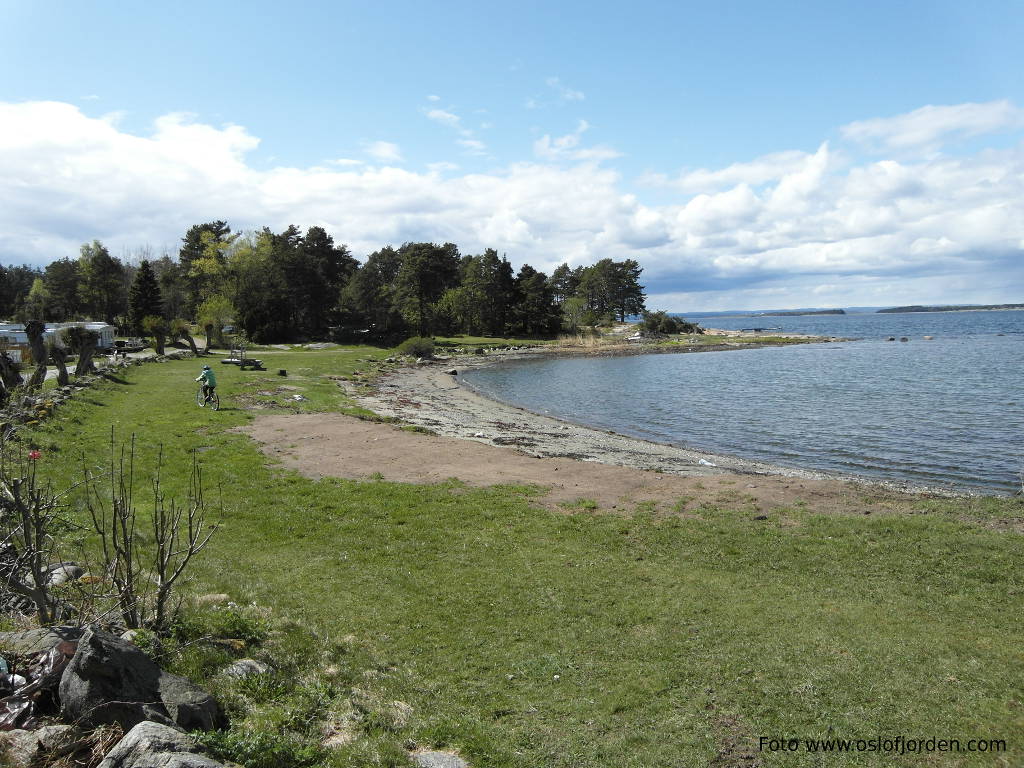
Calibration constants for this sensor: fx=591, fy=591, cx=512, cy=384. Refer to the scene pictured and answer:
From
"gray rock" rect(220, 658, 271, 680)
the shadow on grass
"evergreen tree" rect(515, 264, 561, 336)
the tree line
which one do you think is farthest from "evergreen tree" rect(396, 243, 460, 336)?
"gray rock" rect(220, 658, 271, 680)

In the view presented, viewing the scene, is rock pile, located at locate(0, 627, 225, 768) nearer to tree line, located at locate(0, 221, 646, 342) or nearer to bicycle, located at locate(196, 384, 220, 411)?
bicycle, located at locate(196, 384, 220, 411)

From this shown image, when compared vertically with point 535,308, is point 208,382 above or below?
below

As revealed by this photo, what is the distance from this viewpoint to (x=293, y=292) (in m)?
86.7

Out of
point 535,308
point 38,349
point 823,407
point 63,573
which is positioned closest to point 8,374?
point 38,349

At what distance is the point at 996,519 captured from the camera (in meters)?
14.3

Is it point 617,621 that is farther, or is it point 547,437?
point 547,437

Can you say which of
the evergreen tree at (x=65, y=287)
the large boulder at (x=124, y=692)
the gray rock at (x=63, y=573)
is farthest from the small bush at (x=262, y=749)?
the evergreen tree at (x=65, y=287)

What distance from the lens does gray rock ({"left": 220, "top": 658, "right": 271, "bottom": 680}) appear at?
6.96 meters

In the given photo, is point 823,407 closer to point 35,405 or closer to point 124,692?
point 124,692

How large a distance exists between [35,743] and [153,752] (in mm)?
1146

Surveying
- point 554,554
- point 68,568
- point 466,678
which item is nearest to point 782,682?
point 466,678

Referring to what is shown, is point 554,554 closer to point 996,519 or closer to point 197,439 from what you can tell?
point 996,519

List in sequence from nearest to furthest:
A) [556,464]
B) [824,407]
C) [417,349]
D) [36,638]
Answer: [36,638]
[556,464]
[824,407]
[417,349]

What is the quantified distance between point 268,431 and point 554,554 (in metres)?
15.9
